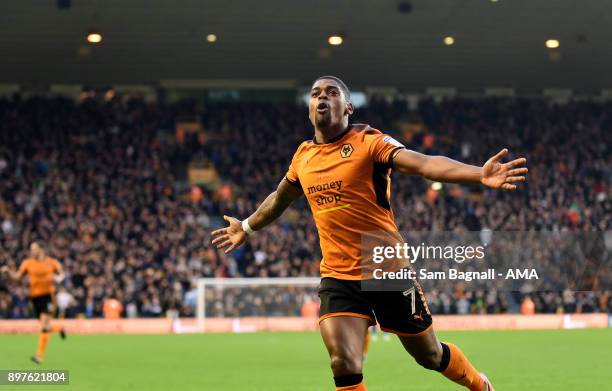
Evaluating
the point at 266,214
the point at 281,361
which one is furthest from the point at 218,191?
the point at 266,214

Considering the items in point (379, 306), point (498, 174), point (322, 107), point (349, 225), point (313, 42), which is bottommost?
point (379, 306)

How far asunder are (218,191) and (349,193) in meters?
28.4

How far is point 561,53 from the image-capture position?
3525 cm

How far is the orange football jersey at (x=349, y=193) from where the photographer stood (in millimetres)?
7035

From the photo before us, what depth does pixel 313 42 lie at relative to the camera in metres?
33.5

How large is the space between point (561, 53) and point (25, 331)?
19289 mm

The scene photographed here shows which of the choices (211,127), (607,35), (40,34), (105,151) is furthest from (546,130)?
(40,34)

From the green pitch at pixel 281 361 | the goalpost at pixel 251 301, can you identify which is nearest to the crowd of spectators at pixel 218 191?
the goalpost at pixel 251 301

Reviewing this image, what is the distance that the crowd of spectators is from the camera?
1142 inches

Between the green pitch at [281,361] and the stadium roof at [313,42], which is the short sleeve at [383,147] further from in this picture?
the stadium roof at [313,42]

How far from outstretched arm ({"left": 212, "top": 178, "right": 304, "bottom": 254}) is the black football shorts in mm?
852

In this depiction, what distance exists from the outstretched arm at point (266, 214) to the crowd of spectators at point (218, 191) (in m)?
20.1

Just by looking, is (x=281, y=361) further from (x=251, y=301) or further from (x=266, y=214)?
(x=251, y=301)

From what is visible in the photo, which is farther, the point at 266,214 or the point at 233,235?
the point at 233,235
